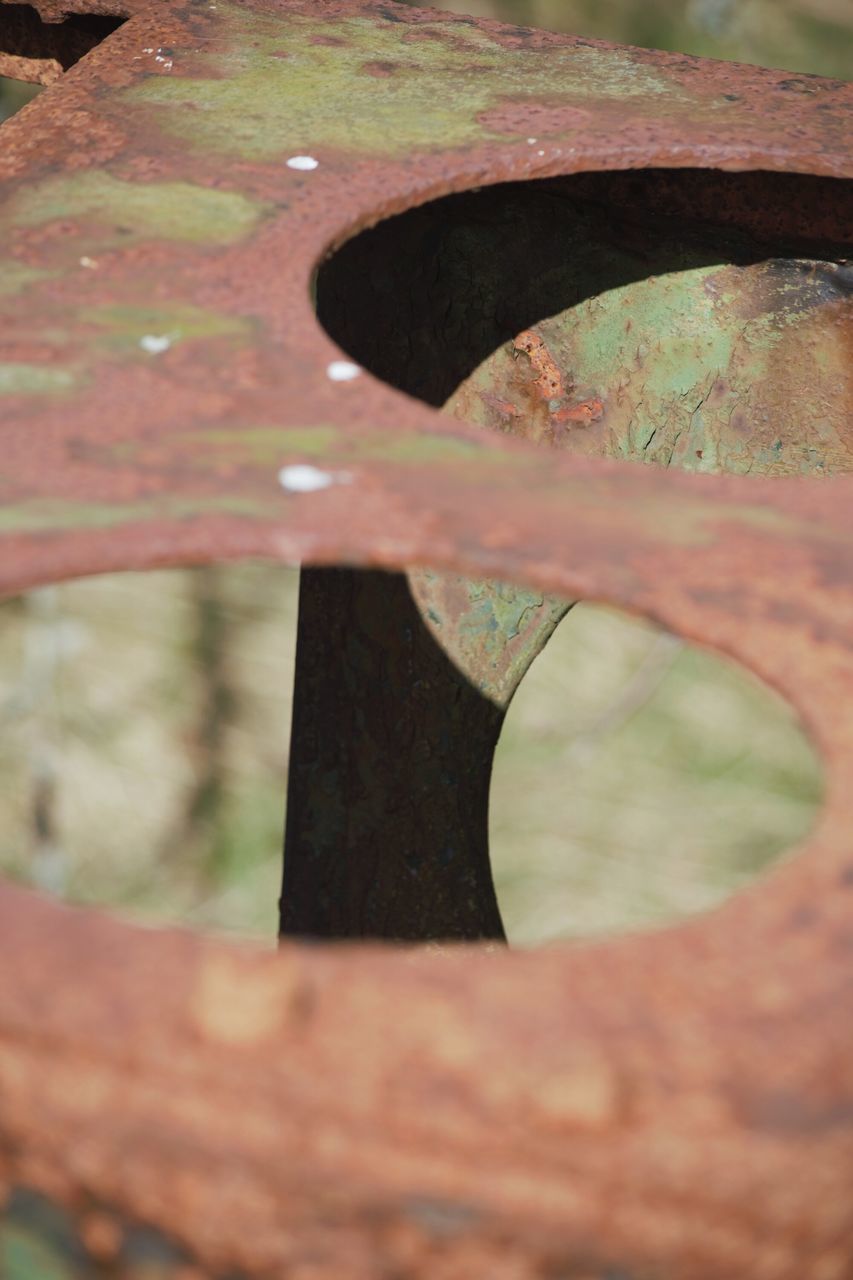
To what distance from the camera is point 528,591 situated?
220 cm

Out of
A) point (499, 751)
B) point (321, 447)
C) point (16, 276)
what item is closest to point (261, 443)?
point (321, 447)

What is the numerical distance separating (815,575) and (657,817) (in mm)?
2463

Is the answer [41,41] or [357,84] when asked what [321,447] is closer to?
[357,84]

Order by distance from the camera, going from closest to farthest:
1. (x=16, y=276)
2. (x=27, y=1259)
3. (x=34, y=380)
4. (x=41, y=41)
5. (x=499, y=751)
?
(x=27, y=1259), (x=34, y=380), (x=16, y=276), (x=41, y=41), (x=499, y=751)

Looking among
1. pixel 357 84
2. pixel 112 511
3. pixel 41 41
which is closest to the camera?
pixel 112 511

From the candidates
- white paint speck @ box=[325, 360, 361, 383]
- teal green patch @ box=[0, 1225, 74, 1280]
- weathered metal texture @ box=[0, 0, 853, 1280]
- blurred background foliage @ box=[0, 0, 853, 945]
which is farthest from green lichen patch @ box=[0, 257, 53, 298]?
blurred background foliage @ box=[0, 0, 853, 945]

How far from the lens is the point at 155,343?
119 centimetres

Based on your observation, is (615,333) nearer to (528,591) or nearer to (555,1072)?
(528,591)

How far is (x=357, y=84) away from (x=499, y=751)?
1954 mm

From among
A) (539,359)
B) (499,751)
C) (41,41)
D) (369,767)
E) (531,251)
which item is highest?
(41,41)

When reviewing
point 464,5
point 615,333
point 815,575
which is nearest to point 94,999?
point 815,575

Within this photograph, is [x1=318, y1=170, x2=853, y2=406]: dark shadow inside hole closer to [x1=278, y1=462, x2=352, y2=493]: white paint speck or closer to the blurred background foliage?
[x1=278, y1=462, x2=352, y2=493]: white paint speck

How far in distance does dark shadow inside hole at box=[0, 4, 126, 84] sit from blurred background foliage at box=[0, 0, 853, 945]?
1325 millimetres

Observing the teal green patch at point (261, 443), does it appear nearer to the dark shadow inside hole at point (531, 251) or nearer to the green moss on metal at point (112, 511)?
the green moss on metal at point (112, 511)
